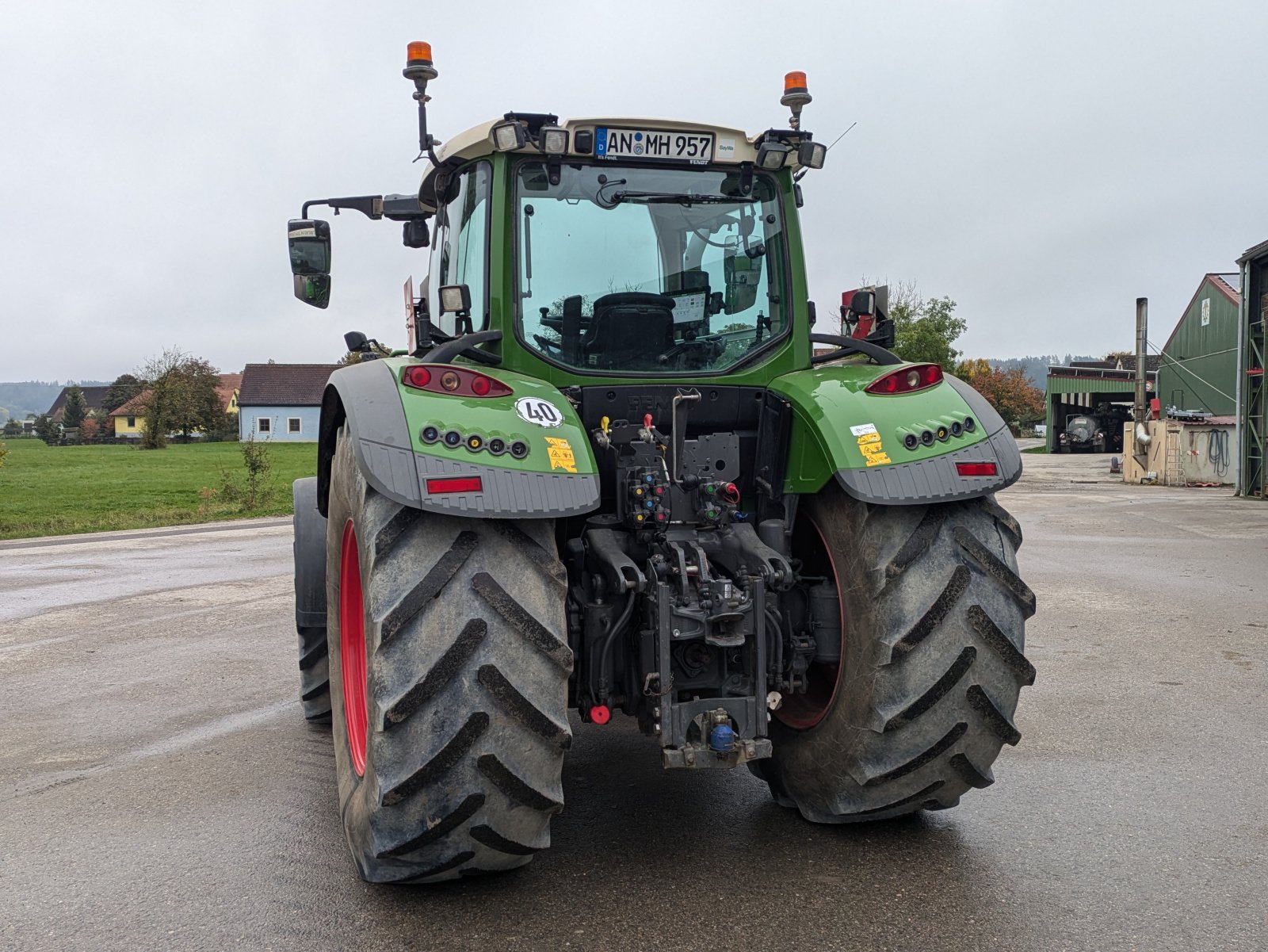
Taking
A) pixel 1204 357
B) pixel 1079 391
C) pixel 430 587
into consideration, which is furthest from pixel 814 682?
pixel 1079 391

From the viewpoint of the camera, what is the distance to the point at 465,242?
4301mm

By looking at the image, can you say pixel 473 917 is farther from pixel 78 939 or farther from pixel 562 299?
pixel 562 299

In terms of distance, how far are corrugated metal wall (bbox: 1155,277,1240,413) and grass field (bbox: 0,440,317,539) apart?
27667 millimetres

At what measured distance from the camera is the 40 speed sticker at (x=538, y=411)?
133 inches

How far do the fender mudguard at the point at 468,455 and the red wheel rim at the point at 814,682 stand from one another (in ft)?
3.49

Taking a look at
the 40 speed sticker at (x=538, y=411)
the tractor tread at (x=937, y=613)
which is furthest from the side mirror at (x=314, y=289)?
the tractor tread at (x=937, y=613)

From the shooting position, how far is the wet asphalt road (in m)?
3.22

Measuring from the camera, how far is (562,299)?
4.06 metres

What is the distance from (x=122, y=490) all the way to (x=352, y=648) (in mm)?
28741

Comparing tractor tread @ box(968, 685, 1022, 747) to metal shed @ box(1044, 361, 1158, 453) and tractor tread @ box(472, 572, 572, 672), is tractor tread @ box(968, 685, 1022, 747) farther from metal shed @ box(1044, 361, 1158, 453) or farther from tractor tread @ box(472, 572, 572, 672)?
metal shed @ box(1044, 361, 1158, 453)

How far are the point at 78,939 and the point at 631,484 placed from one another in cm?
221

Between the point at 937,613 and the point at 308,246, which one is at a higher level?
the point at 308,246

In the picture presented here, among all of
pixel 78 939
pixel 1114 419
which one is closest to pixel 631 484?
pixel 78 939

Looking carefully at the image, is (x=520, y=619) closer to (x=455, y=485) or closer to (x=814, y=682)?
(x=455, y=485)
